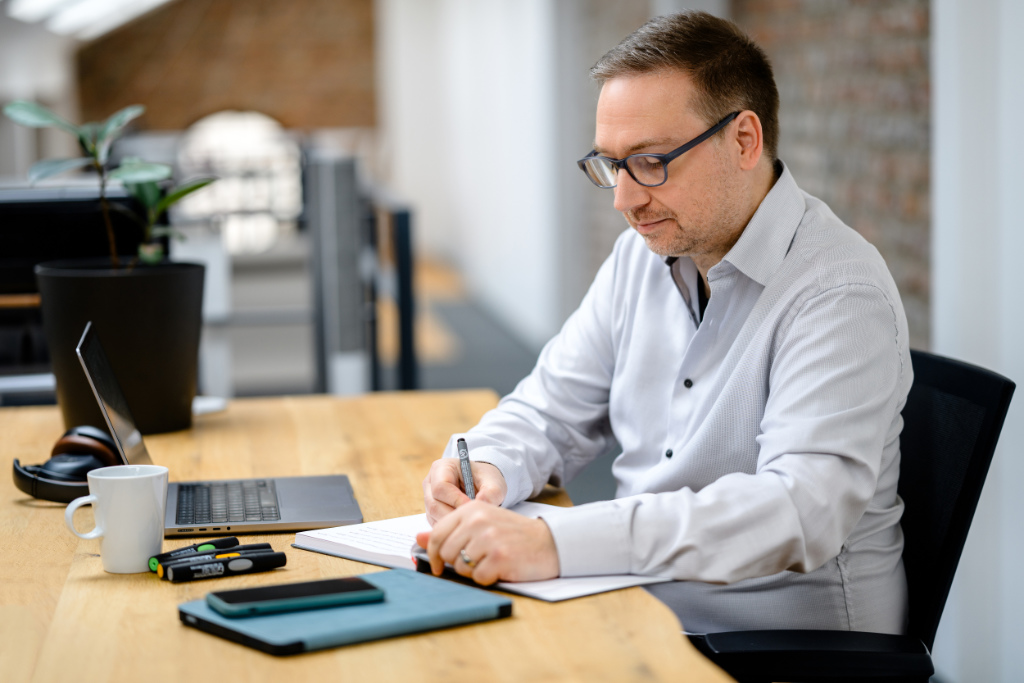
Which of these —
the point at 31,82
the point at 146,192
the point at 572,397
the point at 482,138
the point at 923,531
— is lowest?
the point at 923,531

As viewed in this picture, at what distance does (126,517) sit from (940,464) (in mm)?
892

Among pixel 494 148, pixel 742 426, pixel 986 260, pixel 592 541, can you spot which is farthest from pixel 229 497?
Result: pixel 494 148

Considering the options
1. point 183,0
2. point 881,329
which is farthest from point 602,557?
point 183,0

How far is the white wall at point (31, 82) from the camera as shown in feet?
24.4

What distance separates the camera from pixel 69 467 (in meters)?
1.35

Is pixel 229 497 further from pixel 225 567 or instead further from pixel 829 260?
pixel 829 260

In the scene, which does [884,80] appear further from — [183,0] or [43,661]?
[183,0]

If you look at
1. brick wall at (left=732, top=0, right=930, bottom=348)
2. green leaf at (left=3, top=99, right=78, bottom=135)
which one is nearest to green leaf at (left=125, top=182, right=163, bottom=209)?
green leaf at (left=3, top=99, right=78, bottom=135)

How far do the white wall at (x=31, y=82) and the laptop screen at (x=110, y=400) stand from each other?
5962 millimetres

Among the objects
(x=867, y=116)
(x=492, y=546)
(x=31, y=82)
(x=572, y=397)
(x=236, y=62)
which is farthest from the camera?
(x=236, y=62)

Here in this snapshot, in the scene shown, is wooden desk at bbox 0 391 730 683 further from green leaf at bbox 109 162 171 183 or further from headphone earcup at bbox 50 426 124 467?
green leaf at bbox 109 162 171 183

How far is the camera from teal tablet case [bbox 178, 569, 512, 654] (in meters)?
0.86

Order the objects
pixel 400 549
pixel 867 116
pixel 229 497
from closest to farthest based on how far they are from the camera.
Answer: pixel 400 549 → pixel 229 497 → pixel 867 116

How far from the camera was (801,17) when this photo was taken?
3010 millimetres
